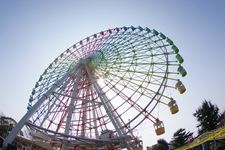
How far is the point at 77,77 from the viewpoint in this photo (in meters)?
25.9

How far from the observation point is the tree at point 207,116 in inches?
1447

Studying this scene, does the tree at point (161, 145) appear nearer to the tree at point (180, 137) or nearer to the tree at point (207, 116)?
the tree at point (180, 137)

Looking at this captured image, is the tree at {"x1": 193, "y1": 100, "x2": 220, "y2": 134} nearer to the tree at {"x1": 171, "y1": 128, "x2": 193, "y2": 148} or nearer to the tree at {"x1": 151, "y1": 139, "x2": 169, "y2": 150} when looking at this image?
the tree at {"x1": 171, "y1": 128, "x2": 193, "y2": 148}

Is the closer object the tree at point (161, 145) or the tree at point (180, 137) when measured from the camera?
the tree at point (180, 137)

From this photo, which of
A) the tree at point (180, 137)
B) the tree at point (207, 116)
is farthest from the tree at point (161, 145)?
the tree at point (207, 116)

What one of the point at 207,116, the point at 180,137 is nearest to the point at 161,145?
the point at 180,137

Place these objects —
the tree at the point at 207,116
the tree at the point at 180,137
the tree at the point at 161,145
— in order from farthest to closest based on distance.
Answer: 1. the tree at the point at 161,145
2. the tree at the point at 180,137
3. the tree at the point at 207,116

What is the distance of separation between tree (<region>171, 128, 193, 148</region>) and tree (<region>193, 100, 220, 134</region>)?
21.7 feet

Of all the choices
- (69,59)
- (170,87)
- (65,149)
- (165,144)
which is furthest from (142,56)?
(165,144)

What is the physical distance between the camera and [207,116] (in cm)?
3772

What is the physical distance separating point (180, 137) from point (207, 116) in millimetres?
9363

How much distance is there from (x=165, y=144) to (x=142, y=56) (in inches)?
1432

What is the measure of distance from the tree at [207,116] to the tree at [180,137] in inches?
261

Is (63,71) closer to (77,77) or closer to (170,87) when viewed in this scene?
(77,77)
